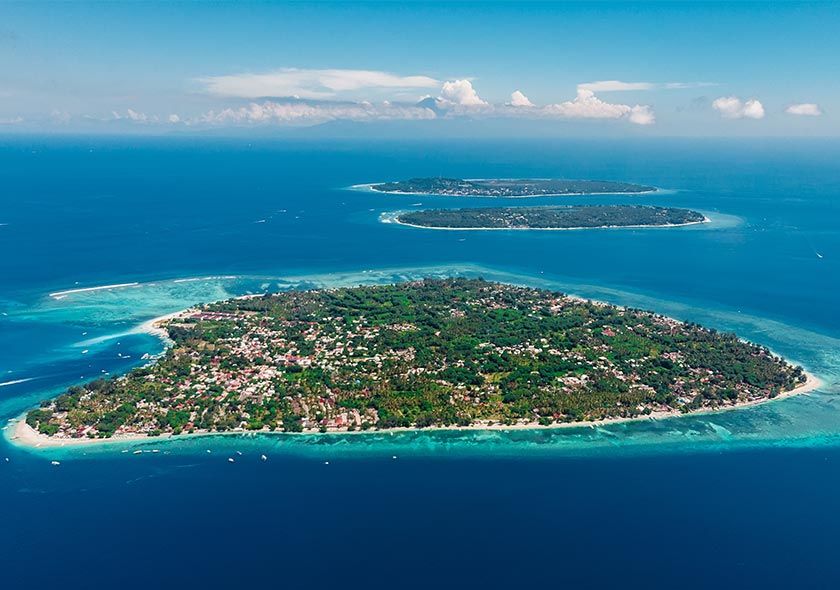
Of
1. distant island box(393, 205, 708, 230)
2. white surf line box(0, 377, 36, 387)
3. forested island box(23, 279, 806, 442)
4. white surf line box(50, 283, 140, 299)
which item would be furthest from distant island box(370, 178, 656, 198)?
white surf line box(0, 377, 36, 387)

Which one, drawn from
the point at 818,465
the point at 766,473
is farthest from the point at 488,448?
the point at 818,465

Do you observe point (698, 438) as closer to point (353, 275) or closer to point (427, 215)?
point (353, 275)

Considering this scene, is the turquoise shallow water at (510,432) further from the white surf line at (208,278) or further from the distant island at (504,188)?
the distant island at (504,188)

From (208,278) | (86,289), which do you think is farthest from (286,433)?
(86,289)

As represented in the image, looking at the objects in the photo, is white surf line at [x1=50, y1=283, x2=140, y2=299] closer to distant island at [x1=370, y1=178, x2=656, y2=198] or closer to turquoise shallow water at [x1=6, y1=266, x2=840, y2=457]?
turquoise shallow water at [x1=6, y1=266, x2=840, y2=457]

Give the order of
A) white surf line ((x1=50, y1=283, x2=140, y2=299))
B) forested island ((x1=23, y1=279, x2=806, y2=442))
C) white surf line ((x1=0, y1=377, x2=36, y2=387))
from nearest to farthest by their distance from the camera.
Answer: forested island ((x1=23, y1=279, x2=806, y2=442)) < white surf line ((x1=0, y1=377, x2=36, y2=387)) < white surf line ((x1=50, y1=283, x2=140, y2=299))
